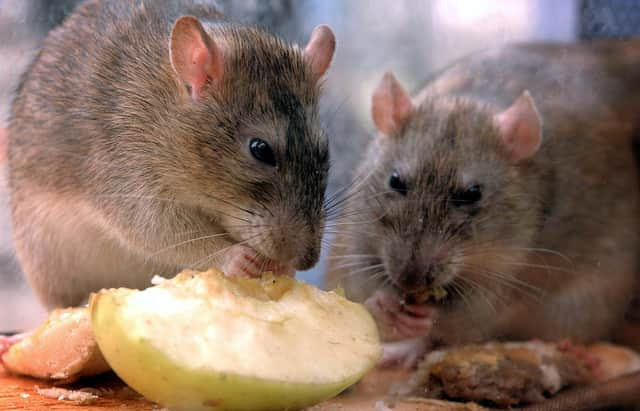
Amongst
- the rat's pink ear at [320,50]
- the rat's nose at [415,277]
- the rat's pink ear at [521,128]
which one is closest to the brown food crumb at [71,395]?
the rat's nose at [415,277]

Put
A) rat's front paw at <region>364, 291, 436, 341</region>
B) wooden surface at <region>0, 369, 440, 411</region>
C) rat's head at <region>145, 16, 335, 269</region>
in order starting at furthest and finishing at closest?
rat's front paw at <region>364, 291, 436, 341</region>
rat's head at <region>145, 16, 335, 269</region>
wooden surface at <region>0, 369, 440, 411</region>

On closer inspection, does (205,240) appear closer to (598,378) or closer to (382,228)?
(382,228)

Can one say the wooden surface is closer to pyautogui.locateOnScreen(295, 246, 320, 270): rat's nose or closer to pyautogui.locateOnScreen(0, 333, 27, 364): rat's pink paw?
pyautogui.locateOnScreen(0, 333, 27, 364): rat's pink paw

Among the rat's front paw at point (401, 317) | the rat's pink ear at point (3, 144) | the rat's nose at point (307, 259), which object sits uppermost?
the rat's pink ear at point (3, 144)

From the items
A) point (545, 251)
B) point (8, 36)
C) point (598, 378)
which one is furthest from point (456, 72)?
point (8, 36)

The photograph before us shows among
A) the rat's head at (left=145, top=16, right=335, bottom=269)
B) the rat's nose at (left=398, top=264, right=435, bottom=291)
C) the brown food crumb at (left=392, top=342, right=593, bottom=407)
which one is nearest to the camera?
the rat's head at (left=145, top=16, right=335, bottom=269)

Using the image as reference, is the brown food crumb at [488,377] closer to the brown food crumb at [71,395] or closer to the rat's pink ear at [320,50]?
the brown food crumb at [71,395]

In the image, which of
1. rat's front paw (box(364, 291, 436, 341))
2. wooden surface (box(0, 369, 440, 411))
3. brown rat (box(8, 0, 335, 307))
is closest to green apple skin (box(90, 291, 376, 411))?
wooden surface (box(0, 369, 440, 411))
